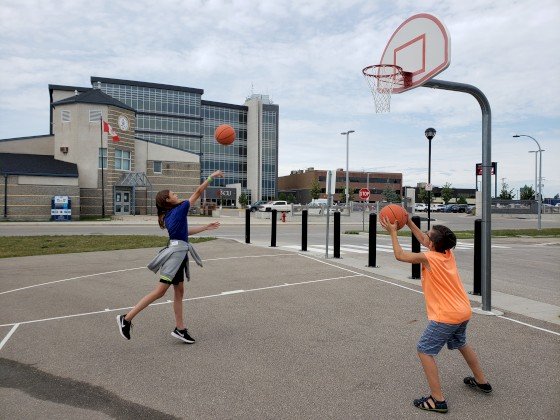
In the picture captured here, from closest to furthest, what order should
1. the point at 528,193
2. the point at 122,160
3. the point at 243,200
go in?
1. the point at 122,160
2. the point at 243,200
3. the point at 528,193

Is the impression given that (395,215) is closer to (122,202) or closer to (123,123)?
(123,123)

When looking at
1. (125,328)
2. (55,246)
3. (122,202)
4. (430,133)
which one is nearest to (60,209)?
(122,202)

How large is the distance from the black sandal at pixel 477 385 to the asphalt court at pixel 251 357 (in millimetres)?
60

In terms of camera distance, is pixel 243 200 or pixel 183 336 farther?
pixel 243 200

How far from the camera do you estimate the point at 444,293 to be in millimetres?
3816

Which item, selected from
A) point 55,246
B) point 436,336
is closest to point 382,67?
point 436,336

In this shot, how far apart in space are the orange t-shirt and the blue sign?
124 ft

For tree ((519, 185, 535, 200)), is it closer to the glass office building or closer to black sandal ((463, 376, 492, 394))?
the glass office building

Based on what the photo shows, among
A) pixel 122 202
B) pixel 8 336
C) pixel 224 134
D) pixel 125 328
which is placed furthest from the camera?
pixel 122 202

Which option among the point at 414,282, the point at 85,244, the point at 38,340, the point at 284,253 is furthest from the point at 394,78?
the point at 85,244

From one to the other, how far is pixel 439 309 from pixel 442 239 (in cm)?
56

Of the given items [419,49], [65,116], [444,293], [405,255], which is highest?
[65,116]

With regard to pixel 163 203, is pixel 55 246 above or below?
below

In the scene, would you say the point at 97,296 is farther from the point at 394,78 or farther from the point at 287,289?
the point at 394,78
